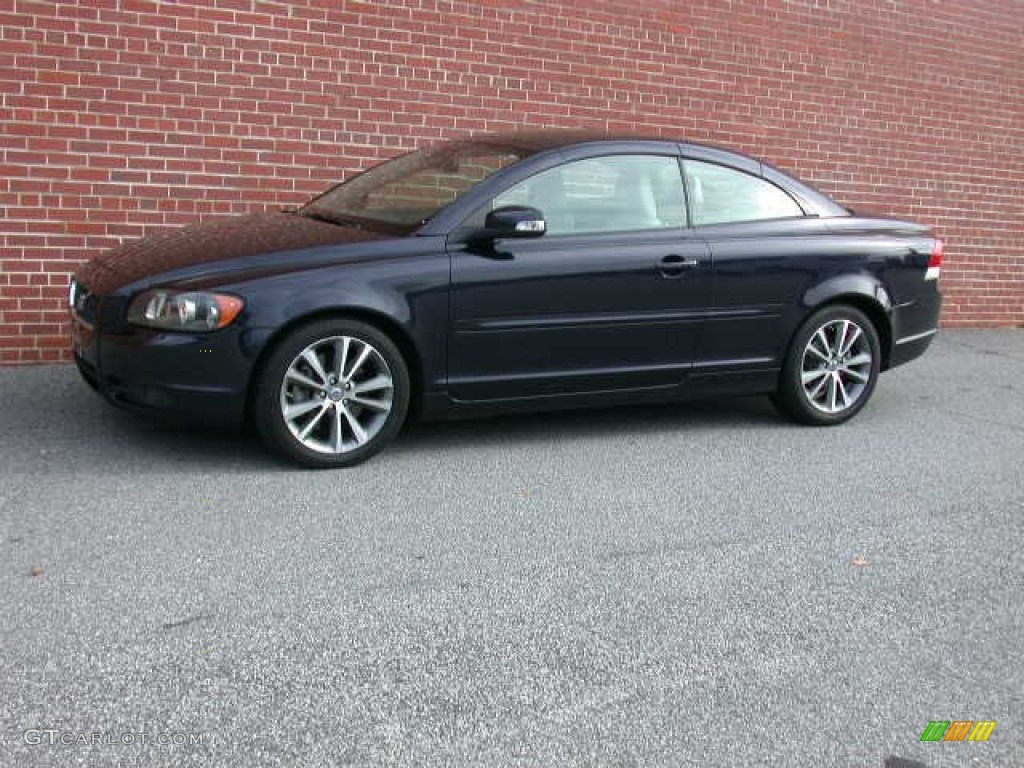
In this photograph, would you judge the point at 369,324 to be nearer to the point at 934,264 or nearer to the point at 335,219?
the point at 335,219

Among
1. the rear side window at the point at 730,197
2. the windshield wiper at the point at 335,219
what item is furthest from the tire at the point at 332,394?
→ the rear side window at the point at 730,197

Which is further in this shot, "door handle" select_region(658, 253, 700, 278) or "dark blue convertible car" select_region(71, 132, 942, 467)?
"door handle" select_region(658, 253, 700, 278)

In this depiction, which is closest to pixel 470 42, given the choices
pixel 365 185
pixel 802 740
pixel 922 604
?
pixel 365 185

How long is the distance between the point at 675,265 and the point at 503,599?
276 cm

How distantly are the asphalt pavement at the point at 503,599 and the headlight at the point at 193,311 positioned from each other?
65cm

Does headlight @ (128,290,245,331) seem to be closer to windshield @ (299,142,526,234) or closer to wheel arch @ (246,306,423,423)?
wheel arch @ (246,306,423,423)

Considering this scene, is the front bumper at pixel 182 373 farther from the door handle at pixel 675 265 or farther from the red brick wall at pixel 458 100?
the red brick wall at pixel 458 100

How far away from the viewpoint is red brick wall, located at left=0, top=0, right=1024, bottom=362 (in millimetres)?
7680

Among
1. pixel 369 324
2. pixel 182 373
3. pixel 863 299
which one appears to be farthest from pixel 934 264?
pixel 182 373

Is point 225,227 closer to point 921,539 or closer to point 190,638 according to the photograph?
point 190,638

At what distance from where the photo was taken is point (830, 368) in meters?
7.05

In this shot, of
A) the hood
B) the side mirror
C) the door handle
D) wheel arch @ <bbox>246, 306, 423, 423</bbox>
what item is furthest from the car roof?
wheel arch @ <bbox>246, 306, 423, 423</bbox>

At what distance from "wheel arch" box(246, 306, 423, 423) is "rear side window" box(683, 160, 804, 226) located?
69.4 inches

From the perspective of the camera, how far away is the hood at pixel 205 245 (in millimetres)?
5637
